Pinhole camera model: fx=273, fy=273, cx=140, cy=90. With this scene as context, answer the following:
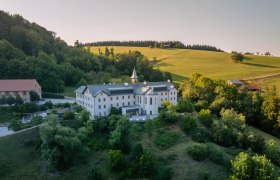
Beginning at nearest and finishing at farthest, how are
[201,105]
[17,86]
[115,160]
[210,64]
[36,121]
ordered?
[115,160]
[36,121]
[201,105]
[17,86]
[210,64]

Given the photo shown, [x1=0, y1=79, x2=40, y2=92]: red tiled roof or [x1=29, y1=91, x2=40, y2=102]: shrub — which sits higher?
[x1=0, y1=79, x2=40, y2=92]: red tiled roof

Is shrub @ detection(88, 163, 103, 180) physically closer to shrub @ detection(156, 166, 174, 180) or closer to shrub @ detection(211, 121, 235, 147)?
shrub @ detection(156, 166, 174, 180)

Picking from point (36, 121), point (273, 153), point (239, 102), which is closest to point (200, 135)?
point (273, 153)

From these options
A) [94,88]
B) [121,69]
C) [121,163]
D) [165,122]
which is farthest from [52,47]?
[121,163]

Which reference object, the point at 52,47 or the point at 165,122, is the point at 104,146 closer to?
the point at 165,122

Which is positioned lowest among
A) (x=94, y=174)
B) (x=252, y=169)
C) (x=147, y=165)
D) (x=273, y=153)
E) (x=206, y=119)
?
(x=94, y=174)

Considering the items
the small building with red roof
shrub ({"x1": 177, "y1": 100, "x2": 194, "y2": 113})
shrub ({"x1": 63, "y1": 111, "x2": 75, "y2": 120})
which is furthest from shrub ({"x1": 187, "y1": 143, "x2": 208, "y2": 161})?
the small building with red roof

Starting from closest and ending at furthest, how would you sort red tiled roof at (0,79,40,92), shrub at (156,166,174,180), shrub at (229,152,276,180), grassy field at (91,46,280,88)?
shrub at (229,152,276,180), shrub at (156,166,174,180), red tiled roof at (0,79,40,92), grassy field at (91,46,280,88)

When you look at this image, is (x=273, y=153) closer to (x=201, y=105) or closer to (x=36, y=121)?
(x=201, y=105)
